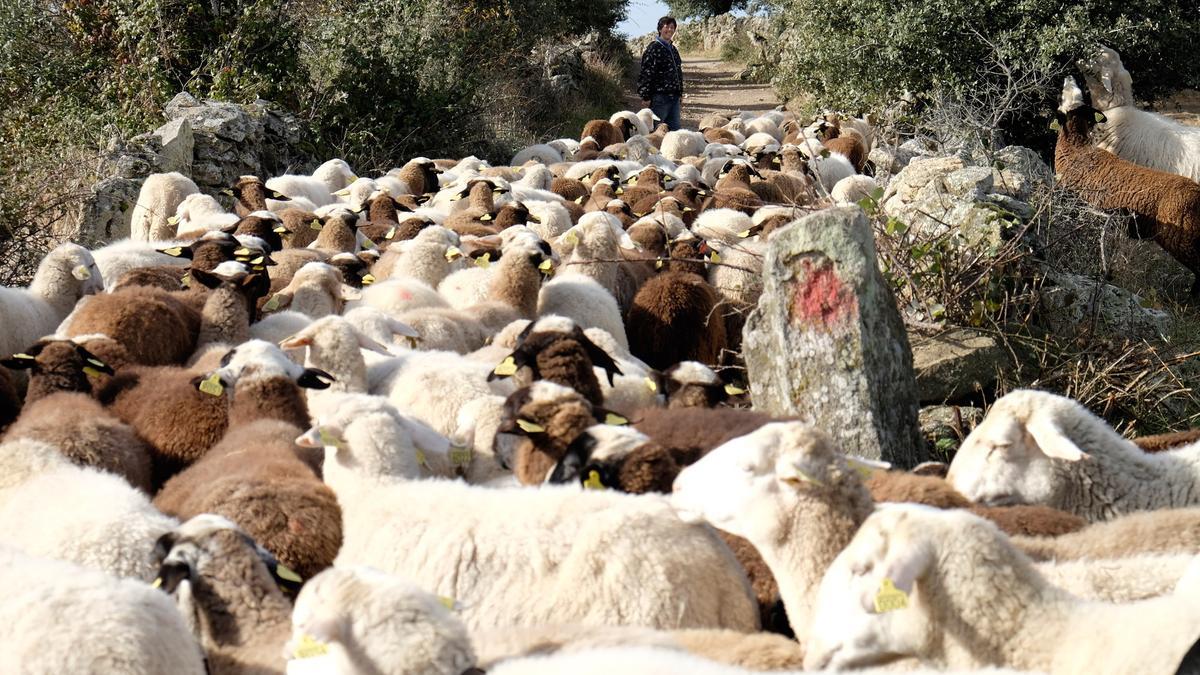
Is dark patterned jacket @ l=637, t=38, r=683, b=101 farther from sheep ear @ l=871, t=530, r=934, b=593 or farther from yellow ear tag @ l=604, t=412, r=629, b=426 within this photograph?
sheep ear @ l=871, t=530, r=934, b=593

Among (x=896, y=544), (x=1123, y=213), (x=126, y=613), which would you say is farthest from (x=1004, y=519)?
(x=1123, y=213)

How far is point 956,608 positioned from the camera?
316cm

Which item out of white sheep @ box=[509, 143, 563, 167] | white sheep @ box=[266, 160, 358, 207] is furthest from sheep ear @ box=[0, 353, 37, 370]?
white sheep @ box=[509, 143, 563, 167]

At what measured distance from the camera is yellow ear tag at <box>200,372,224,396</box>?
5484 millimetres

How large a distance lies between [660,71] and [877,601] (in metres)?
17.8

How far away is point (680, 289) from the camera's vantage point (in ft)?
26.0

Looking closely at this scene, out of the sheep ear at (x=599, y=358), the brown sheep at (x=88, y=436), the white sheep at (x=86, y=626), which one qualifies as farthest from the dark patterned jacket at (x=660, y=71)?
the white sheep at (x=86, y=626)

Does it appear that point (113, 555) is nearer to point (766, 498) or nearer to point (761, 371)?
point (766, 498)

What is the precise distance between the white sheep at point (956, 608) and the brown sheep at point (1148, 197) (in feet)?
24.7

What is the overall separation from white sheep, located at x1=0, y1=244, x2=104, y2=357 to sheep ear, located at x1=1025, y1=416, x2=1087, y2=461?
567 centimetres

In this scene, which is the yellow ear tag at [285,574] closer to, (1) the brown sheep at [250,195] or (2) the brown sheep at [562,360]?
(2) the brown sheep at [562,360]

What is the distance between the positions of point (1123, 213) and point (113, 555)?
893 cm

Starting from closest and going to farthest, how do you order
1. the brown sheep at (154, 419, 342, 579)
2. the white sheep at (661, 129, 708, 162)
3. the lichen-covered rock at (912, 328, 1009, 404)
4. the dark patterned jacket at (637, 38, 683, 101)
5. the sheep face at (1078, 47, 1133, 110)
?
1. the brown sheep at (154, 419, 342, 579)
2. the lichen-covered rock at (912, 328, 1009, 404)
3. the sheep face at (1078, 47, 1133, 110)
4. the white sheep at (661, 129, 708, 162)
5. the dark patterned jacket at (637, 38, 683, 101)

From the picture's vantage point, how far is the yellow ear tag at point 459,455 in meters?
5.05
